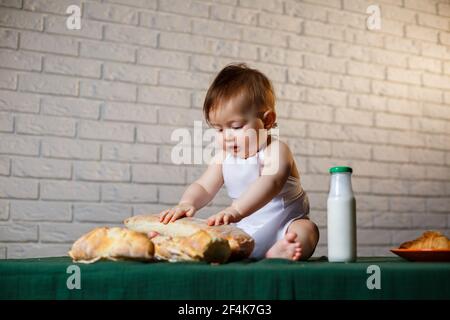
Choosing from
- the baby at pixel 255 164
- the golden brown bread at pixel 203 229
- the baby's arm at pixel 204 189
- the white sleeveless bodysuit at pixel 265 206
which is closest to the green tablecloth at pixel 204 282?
the golden brown bread at pixel 203 229

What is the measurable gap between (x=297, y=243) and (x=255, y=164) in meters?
0.41

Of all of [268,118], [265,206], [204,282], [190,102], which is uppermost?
[190,102]

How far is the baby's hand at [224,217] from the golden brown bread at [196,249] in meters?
0.16

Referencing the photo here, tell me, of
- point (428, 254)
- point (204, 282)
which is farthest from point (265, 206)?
point (204, 282)

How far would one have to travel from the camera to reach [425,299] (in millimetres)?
808

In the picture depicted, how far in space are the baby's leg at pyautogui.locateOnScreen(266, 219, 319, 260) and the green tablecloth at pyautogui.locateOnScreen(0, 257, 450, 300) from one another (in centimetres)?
28

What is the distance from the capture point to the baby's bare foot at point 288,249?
1.08m

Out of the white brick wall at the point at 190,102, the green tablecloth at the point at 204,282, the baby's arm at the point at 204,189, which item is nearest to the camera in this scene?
the green tablecloth at the point at 204,282

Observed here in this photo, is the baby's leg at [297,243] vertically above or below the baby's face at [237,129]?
below

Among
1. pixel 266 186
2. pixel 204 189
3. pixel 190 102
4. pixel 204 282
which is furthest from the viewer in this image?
pixel 190 102

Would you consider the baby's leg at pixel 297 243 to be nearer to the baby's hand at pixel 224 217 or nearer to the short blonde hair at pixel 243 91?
the baby's hand at pixel 224 217

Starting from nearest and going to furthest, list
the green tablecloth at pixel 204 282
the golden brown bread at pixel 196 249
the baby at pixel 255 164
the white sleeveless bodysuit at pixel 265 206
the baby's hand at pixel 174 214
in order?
1. the green tablecloth at pixel 204 282
2. the golden brown bread at pixel 196 249
3. the baby's hand at pixel 174 214
4. the baby at pixel 255 164
5. the white sleeveless bodysuit at pixel 265 206

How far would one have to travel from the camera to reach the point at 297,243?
109 cm

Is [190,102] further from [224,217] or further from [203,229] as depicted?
[203,229]
